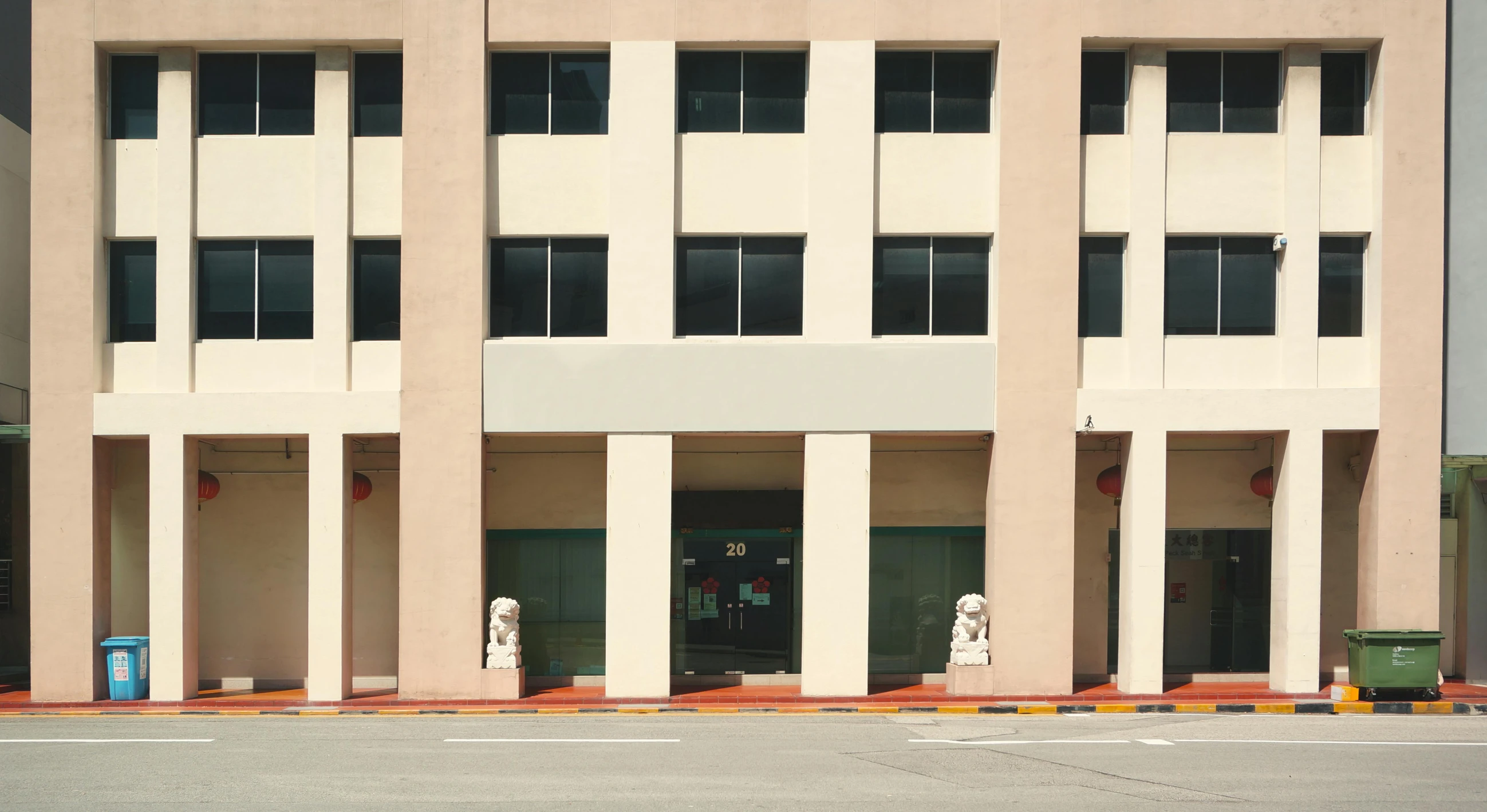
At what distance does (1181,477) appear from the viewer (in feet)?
65.0

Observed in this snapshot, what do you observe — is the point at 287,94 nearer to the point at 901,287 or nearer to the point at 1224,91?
the point at 901,287

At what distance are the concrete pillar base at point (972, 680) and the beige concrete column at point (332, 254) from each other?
10.5 meters

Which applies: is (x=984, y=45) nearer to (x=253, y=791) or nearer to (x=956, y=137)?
(x=956, y=137)

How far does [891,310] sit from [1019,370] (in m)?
2.18

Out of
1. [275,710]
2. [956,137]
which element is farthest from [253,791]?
[956,137]

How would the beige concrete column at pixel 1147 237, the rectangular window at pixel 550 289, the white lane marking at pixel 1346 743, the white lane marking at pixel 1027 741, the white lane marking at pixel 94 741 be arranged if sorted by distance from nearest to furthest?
the white lane marking at pixel 1346 743 → the white lane marking at pixel 1027 741 → the white lane marking at pixel 94 741 → the beige concrete column at pixel 1147 237 → the rectangular window at pixel 550 289

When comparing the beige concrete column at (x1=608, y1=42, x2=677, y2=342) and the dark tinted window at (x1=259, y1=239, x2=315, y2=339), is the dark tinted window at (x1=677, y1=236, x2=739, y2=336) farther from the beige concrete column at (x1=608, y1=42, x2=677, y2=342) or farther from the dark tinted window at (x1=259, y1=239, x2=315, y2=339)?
the dark tinted window at (x1=259, y1=239, x2=315, y2=339)

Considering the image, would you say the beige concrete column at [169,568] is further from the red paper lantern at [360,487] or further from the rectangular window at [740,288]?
the rectangular window at [740,288]

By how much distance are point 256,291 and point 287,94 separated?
316 centimetres

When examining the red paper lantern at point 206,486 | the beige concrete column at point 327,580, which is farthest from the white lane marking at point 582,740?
the red paper lantern at point 206,486

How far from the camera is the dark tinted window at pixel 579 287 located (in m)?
17.9

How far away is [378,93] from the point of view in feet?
59.3

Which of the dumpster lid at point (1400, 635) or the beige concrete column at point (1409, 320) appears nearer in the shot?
the dumpster lid at point (1400, 635)

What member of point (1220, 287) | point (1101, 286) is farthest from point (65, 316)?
point (1220, 287)
